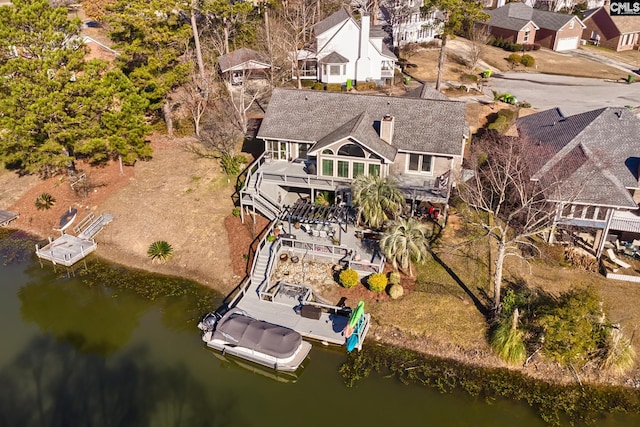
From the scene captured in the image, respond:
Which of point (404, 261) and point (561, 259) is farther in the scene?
point (561, 259)

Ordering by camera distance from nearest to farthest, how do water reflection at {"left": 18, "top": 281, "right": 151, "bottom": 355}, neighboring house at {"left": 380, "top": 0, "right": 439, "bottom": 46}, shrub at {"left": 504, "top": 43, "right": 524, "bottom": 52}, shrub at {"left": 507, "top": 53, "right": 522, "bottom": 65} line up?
1. water reflection at {"left": 18, "top": 281, "right": 151, "bottom": 355}
2. shrub at {"left": 507, "top": 53, "right": 522, "bottom": 65}
3. neighboring house at {"left": 380, "top": 0, "right": 439, "bottom": 46}
4. shrub at {"left": 504, "top": 43, "right": 524, "bottom": 52}

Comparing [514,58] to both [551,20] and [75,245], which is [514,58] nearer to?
[551,20]

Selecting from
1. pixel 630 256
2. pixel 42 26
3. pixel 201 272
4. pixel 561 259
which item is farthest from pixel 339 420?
pixel 42 26

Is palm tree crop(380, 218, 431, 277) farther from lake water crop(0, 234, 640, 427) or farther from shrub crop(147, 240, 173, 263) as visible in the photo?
shrub crop(147, 240, 173, 263)

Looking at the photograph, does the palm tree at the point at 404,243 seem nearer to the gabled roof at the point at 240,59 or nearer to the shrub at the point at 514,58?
the gabled roof at the point at 240,59

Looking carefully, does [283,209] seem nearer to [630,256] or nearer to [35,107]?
[35,107]

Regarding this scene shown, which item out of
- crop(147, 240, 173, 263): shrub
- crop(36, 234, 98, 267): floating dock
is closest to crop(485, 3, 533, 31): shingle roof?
crop(147, 240, 173, 263): shrub

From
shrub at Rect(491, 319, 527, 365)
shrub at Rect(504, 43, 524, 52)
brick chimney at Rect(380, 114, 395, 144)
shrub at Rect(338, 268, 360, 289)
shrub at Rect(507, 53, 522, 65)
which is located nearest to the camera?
shrub at Rect(491, 319, 527, 365)

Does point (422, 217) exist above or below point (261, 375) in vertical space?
above
